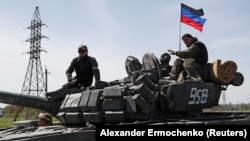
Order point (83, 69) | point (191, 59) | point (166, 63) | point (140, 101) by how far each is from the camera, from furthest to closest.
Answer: point (166, 63) < point (83, 69) < point (191, 59) < point (140, 101)

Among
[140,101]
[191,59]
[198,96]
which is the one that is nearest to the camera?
[140,101]

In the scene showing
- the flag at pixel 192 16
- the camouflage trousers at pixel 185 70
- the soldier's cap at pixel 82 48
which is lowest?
the camouflage trousers at pixel 185 70

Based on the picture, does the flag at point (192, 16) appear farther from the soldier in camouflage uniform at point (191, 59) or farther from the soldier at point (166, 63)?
the soldier in camouflage uniform at point (191, 59)

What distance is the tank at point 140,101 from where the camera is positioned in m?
9.24

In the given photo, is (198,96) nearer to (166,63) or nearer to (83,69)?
(166,63)

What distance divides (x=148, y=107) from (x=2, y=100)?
3465 millimetres

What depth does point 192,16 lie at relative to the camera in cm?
1338

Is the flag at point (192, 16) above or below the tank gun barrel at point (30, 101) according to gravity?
above

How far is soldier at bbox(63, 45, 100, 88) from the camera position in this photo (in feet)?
36.8

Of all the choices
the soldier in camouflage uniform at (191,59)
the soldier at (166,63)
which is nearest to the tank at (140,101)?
the soldier in camouflage uniform at (191,59)

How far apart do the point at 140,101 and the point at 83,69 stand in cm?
271

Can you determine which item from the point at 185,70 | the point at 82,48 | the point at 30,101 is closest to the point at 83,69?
the point at 82,48

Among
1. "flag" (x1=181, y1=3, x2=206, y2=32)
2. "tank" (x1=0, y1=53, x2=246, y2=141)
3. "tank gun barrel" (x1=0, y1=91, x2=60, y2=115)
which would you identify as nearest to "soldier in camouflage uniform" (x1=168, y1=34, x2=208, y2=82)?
"tank" (x1=0, y1=53, x2=246, y2=141)

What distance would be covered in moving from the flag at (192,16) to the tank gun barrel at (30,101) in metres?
4.84
